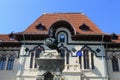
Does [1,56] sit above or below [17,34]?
below

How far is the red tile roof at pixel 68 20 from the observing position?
24091mm

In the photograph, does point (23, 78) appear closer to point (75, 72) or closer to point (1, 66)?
point (1, 66)

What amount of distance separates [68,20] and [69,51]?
5045 millimetres

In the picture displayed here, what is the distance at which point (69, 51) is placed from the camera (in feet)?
73.0

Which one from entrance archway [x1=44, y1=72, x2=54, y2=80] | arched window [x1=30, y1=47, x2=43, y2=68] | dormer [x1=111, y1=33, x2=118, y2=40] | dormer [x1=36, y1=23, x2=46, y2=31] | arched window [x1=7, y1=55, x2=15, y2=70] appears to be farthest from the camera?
dormer [x1=111, y1=33, x2=118, y2=40]

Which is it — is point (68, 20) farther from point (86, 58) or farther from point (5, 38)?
point (5, 38)

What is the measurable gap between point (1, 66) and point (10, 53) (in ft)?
5.35

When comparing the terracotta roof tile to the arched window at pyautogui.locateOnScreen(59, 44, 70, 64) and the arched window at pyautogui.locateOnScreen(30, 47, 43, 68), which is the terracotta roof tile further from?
the arched window at pyautogui.locateOnScreen(59, 44, 70, 64)

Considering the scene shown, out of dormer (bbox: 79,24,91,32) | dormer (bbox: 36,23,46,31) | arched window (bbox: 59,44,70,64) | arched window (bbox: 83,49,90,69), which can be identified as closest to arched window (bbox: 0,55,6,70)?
dormer (bbox: 36,23,46,31)

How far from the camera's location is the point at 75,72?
1953 cm

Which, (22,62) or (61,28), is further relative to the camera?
(61,28)

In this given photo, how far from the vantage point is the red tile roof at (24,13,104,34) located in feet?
79.0

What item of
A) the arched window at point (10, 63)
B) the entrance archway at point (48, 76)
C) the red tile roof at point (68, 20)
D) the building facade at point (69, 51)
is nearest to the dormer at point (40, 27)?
the building facade at point (69, 51)

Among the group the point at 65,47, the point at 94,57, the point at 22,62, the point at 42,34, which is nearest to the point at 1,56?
the point at 22,62
